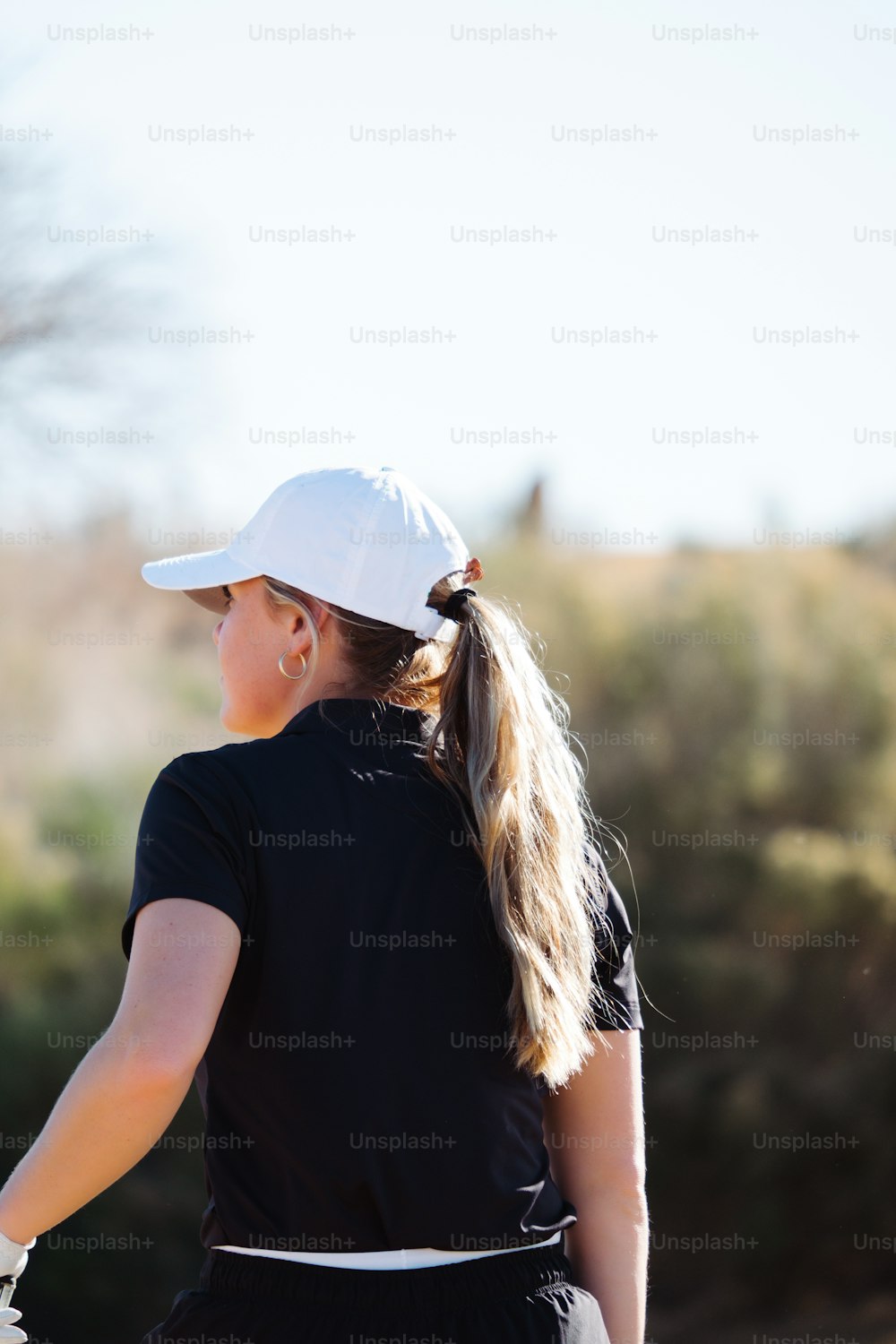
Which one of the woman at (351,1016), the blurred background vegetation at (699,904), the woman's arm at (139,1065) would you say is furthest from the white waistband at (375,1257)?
the blurred background vegetation at (699,904)

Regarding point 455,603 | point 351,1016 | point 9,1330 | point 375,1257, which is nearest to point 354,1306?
point 375,1257

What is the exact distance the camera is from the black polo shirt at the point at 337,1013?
→ 0.97 meters

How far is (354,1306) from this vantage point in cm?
97

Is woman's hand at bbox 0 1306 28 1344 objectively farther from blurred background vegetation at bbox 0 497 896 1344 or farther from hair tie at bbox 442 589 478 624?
blurred background vegetation at bbox 0 497 896 1344

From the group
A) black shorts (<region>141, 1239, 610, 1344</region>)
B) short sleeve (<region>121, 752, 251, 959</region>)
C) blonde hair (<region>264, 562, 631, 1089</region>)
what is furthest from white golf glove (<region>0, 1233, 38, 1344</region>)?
blonde hair (<region>264, 562, 631, 1089</region>)

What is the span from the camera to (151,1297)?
3.84m

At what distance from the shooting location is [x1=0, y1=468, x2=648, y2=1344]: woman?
3.13 feet

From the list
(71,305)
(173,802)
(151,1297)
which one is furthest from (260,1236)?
(71,305)

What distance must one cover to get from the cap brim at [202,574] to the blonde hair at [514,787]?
4cm

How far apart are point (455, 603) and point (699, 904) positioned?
3222 millimetres

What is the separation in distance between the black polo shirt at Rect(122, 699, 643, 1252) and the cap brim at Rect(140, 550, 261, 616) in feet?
0.70

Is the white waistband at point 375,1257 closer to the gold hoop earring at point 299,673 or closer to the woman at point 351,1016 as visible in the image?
the woman at point 351,1016

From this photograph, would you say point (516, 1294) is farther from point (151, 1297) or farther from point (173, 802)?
point (151, 1297)

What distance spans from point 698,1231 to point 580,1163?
10.7ft
